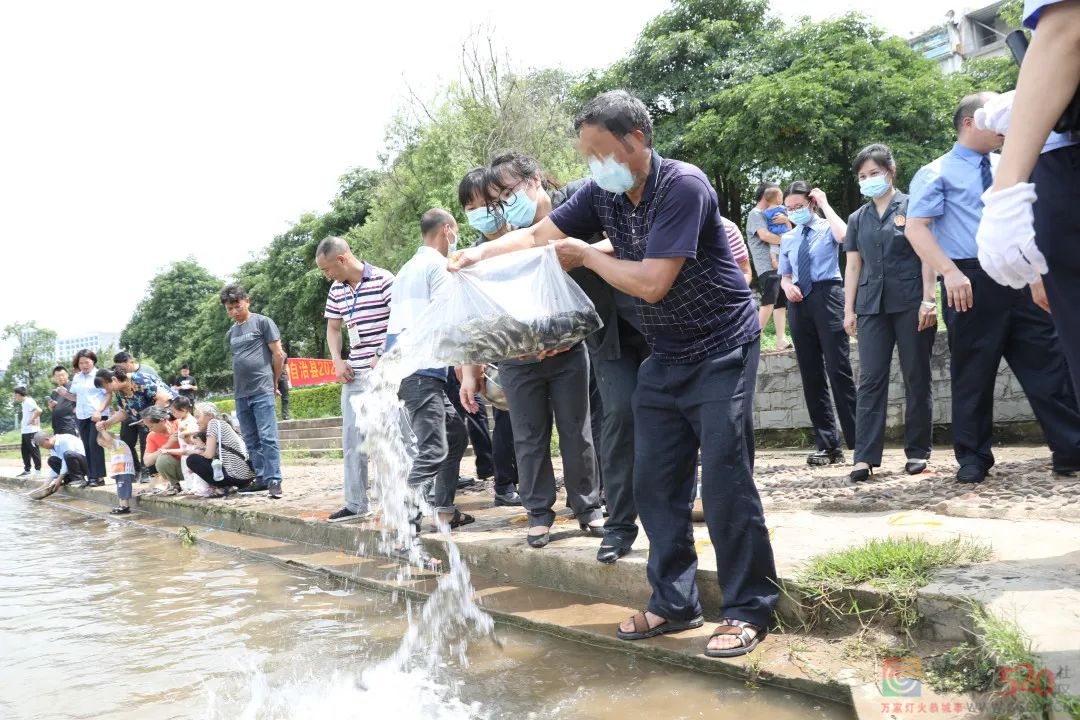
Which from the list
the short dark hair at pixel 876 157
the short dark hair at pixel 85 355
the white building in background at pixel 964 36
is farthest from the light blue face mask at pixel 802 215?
the white building in background at pixel 964 36

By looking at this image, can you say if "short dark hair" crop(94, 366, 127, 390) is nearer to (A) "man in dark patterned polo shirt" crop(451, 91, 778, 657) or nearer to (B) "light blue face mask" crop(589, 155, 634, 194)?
(A) "man in dark patterned polo shirt" crop(451, 91, 778, 657)

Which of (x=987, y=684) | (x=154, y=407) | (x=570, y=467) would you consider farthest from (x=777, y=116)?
(x=987, y=684)

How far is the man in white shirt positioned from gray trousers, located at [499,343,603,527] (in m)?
14.6

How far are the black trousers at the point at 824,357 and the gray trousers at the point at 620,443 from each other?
2774 mm

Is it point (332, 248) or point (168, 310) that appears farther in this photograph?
point (168, 310)

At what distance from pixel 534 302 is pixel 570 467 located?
3.63 ft

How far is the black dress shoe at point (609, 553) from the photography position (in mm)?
3553

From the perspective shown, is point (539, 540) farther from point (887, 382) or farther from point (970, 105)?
point (970, 105)

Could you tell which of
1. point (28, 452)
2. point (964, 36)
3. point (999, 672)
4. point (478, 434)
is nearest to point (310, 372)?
point (28, 452)

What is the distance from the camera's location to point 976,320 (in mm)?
4379

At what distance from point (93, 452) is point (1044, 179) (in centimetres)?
1261

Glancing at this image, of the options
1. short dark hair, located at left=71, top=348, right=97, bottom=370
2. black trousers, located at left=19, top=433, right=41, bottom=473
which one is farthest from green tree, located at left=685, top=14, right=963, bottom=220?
black trousers, located at left=19, top=433, right=41, bottom=473

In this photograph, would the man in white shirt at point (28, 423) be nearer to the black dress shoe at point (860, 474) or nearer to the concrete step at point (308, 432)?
the concrete step at point (308, 432)

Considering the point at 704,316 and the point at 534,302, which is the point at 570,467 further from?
the point at 704,316
